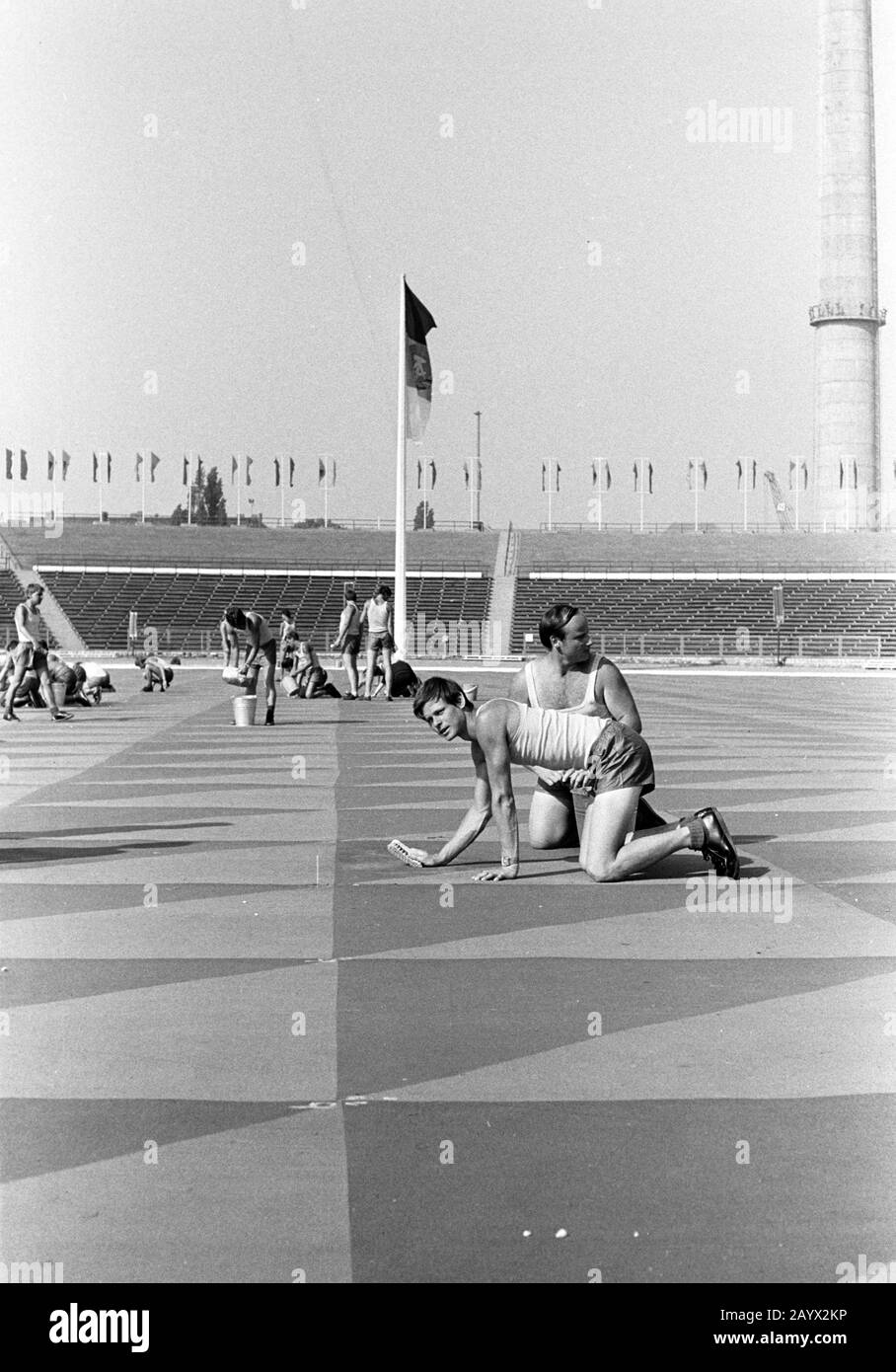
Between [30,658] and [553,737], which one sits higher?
[30,658]

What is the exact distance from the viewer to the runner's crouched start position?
921 cm

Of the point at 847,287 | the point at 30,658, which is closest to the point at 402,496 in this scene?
the point at 30,658

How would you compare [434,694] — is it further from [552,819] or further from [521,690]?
[552,819]

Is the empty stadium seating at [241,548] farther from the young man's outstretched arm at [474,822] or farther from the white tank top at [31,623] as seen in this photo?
the young man's outstretched arm at [474,822]

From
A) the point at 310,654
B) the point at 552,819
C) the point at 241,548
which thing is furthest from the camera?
the point at 241,548

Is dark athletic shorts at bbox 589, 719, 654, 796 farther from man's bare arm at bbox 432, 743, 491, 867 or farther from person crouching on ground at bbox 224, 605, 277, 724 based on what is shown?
person crouching on ground at bbox 224, 605, 277, 724

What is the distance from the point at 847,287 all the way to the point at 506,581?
30.9 meters

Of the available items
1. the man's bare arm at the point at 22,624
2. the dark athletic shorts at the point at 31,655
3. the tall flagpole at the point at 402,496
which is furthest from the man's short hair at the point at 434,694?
the tall flagpole at the point at 402,496

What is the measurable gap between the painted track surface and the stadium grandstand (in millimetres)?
57969

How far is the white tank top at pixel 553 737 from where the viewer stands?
9555 mm

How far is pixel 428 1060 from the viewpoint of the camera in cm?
570

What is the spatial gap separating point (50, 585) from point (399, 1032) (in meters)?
74.1

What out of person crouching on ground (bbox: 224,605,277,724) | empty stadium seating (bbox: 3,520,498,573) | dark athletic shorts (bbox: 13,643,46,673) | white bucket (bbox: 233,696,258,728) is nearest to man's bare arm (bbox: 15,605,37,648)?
dark athletic shorts (bbox: 13,643,46,673)
